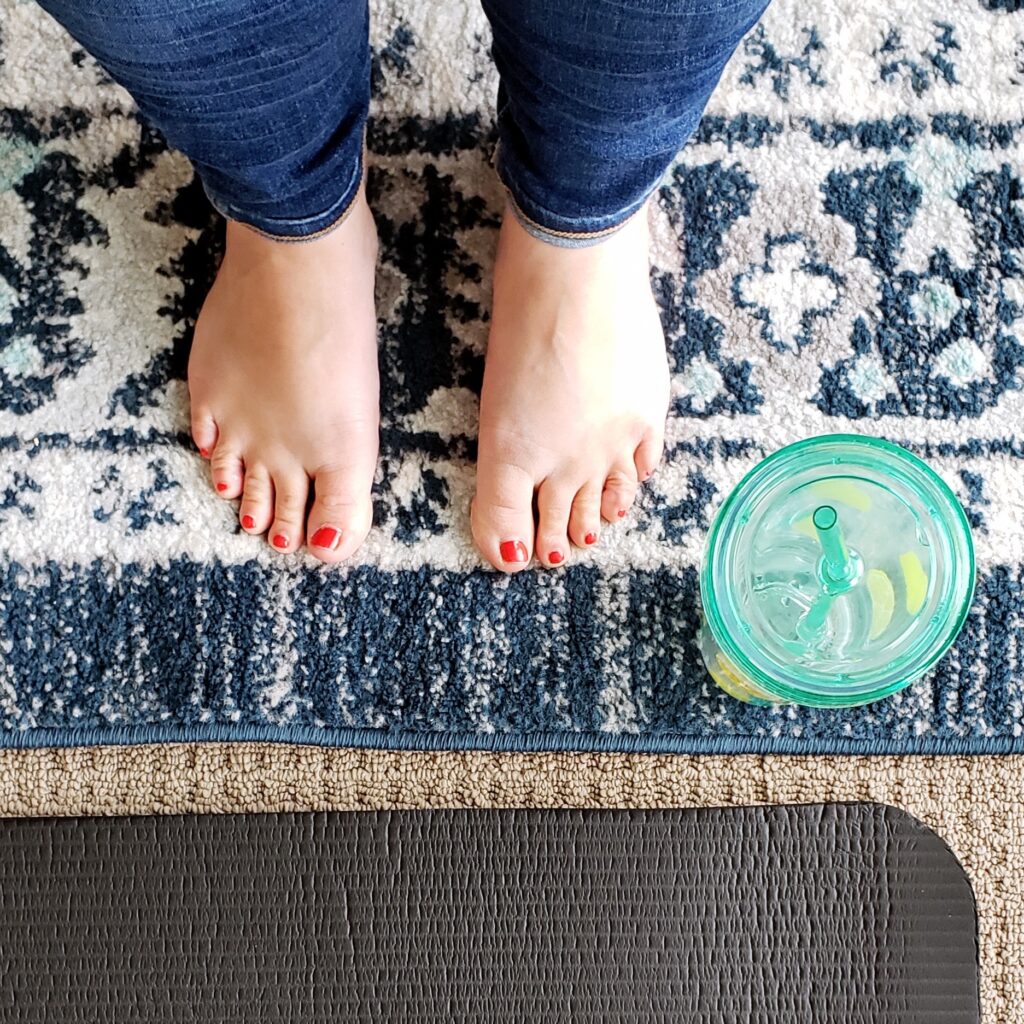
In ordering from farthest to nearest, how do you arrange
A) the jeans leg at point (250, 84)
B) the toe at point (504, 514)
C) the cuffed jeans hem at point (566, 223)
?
1. the toe at point (504, 514)
2. the cuffed jeans hem at point (566, 223)
3. the jeans leg at point (250, 84)

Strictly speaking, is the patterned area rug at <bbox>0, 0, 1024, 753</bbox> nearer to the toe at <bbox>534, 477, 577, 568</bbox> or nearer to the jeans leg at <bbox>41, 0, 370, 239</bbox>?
the toe at <bbox>534, 477, 577, 568</bbox>

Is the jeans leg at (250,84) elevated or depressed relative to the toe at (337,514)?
elevated

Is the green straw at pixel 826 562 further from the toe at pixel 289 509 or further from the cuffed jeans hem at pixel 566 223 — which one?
the toe at pixel 289 509

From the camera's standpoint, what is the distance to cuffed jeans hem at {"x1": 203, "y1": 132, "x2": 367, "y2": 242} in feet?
1.73

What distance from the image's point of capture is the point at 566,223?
53cm

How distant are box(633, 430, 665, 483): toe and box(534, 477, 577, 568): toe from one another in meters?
0.05

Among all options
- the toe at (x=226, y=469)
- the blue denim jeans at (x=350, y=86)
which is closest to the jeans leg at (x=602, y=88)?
the blue denim jeans at (x=350, y=86)

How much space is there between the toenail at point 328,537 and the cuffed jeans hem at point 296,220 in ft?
0.58

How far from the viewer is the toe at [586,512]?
0.65m

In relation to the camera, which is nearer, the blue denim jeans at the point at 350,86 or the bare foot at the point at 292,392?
the blue denim jeans at the point at 350,86

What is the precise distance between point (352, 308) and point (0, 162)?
28cm

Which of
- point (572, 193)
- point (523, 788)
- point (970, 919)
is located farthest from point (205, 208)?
point (970, 919)

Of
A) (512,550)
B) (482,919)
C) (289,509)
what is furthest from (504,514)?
(482,919)

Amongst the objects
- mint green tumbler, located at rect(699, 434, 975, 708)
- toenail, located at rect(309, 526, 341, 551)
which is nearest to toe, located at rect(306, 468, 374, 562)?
toenail, located at rect(309, 526, 341, 551)
